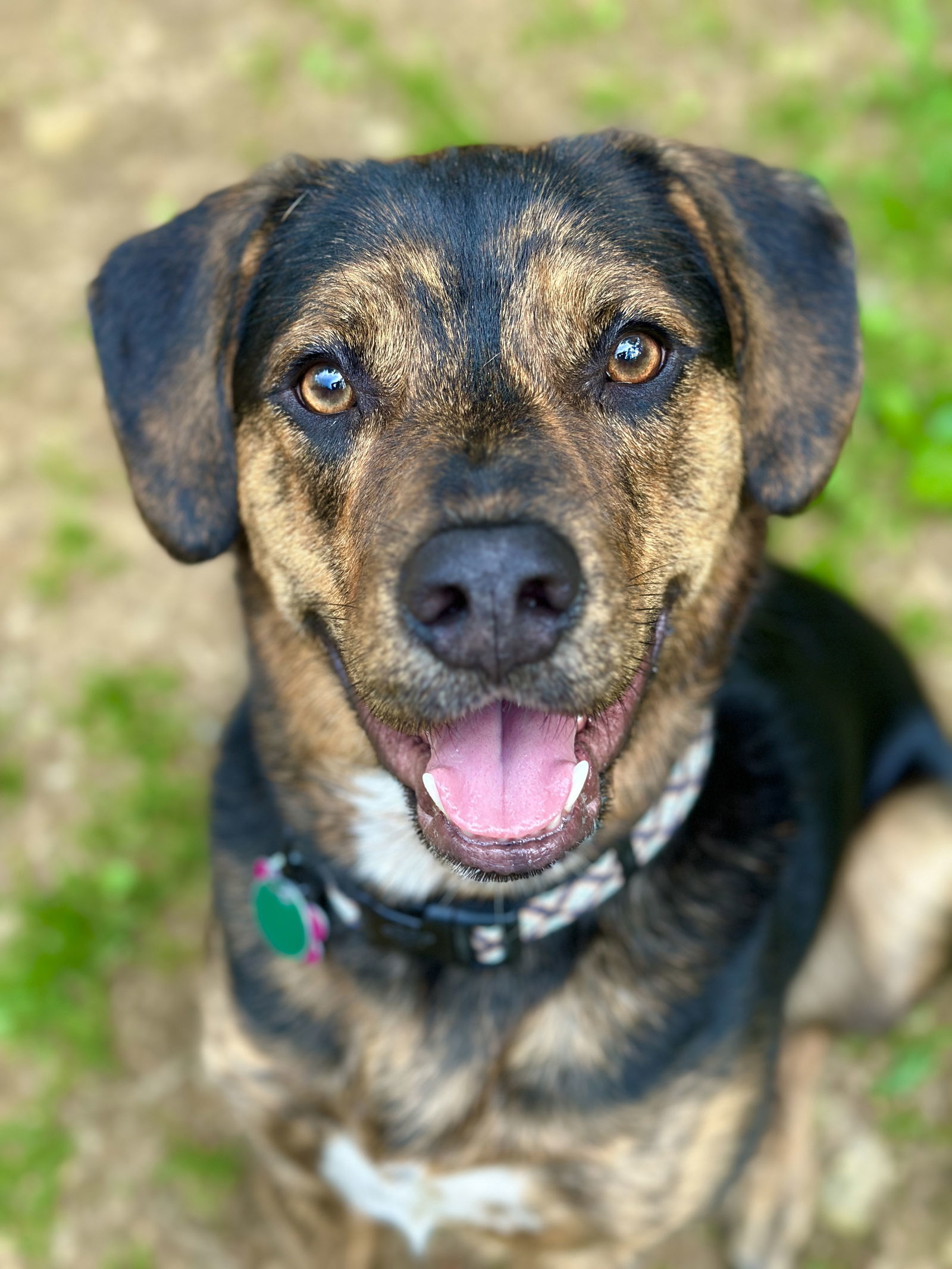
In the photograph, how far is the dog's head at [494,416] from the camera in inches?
89.9

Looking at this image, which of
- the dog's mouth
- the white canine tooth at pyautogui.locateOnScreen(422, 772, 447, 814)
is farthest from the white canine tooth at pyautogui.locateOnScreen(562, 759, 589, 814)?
the white canine tooth at pyautogui.locateOnScreen(422, 772, 447, 814)

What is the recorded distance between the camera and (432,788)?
2.48 meters

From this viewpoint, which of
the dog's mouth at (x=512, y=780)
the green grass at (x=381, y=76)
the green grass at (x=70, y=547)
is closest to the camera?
the dog's mouth at (x=512, y=780)

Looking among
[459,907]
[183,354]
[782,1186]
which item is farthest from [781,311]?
[782,1186]

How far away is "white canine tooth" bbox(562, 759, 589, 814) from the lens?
96.0 inches

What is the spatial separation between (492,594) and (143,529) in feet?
Result: 11.0

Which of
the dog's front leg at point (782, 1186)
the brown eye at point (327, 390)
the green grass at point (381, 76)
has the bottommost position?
the dog's front leg at point (782, 1186)

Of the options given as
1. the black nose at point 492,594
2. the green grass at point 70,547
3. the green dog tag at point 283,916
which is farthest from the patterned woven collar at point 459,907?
the green grass at point 70,547

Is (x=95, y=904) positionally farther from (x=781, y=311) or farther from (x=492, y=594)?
(x=781, y=311)

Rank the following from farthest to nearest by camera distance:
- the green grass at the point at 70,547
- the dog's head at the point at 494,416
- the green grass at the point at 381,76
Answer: the green grass at the point at 381,76 → the green grass at the point at 70,547 → the dog's head at the point at 494,416

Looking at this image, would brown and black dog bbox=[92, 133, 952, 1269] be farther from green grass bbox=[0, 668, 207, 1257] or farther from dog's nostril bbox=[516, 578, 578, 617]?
green grass bbox=[0, 668, 207, 1257]

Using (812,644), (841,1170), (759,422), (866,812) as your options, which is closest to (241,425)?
(759,422)

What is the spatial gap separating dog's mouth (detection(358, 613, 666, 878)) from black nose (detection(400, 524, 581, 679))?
207mm

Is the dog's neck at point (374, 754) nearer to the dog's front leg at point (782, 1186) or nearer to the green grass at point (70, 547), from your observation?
the dog's front leg at point (782, 1186)
